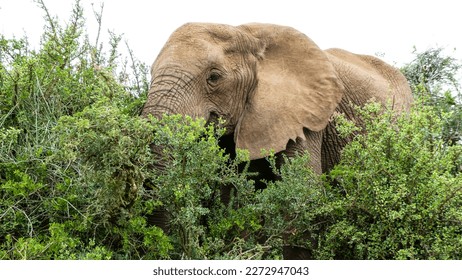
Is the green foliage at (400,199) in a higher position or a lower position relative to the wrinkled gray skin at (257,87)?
lower

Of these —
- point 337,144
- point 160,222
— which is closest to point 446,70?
point 337,144

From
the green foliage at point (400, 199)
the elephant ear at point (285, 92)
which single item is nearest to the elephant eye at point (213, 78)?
the elephant ear at point (285, 92)

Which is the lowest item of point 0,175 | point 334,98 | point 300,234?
point 300,234

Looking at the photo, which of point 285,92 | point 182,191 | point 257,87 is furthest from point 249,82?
point 182,191

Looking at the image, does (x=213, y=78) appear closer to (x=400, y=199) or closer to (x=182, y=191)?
(x=182, y=191)

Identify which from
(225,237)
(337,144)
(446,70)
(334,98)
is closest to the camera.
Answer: (225,237)

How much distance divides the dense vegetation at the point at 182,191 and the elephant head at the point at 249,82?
0.38 m

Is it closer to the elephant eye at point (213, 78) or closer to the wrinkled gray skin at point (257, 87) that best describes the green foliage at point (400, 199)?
the wrinkled gray skin at point (257, 87)

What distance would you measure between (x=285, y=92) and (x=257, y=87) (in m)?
0.26

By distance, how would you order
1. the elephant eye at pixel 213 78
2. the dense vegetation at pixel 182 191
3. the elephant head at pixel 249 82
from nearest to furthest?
the dense vegetation at pixel 182 191 → the elephant head at pixel 249 82 → the elephant eye at pixel 213 78

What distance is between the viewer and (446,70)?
9766 mm

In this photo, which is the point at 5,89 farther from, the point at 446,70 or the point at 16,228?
the point at 446,70

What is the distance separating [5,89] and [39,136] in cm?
44

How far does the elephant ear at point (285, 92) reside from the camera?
6.36 m
